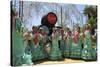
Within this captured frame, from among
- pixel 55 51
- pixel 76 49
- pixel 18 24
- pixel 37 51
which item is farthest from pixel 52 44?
pixel 18 24

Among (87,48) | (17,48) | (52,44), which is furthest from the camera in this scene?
(87,48)

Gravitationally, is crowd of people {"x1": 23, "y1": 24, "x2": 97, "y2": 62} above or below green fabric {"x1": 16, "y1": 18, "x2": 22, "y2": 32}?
below

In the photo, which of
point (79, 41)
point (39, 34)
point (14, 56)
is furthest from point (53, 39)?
point (14, 56)

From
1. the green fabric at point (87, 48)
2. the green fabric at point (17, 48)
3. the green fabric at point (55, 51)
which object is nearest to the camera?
the green fabric at point (17, 48)

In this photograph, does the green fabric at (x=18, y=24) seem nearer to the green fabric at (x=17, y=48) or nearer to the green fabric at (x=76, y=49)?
the green fabric at (x=17, y=48)

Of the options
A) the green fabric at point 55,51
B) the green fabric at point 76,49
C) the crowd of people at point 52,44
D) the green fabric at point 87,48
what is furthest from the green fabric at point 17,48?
the green fabric at point 87,48

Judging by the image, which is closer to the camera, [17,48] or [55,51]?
[17,48]

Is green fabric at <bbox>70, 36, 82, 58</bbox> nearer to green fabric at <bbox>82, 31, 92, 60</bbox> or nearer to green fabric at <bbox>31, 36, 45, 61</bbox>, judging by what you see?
green fabric at <bbox>82, 31, 92, 60</bbox>

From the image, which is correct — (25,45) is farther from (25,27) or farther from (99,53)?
(99,53)

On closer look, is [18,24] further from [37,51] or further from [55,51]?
[55,51]

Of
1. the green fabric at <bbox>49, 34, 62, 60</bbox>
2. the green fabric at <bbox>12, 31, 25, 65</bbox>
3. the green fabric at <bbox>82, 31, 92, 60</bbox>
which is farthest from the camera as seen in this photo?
the green fabric at <bbox>82, 31, 92, 60</bbox>

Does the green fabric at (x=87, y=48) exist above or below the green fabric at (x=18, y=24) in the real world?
below

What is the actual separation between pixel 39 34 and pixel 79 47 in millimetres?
526

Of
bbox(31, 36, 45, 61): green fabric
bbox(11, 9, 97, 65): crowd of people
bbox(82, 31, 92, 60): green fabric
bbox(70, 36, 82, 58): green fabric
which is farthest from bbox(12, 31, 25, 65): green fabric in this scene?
bbox(82, 31, 92, 60): green fabric
